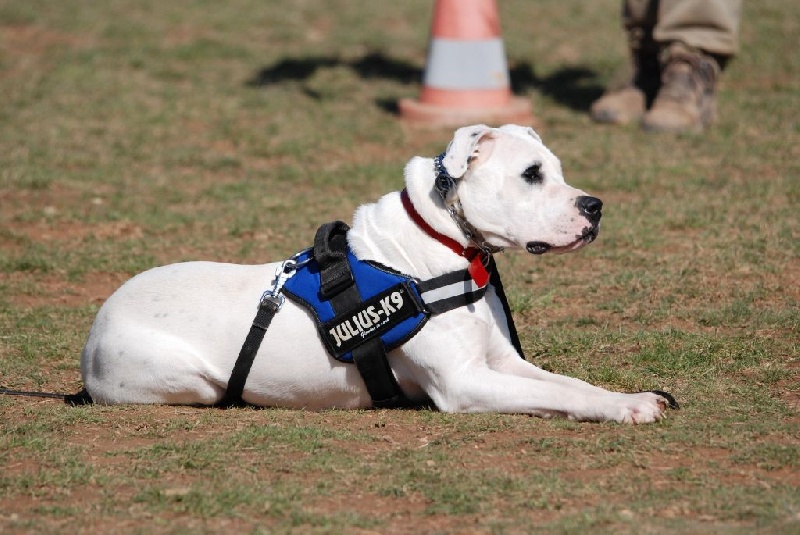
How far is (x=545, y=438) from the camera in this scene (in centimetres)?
435

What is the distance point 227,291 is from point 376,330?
25.6 inches

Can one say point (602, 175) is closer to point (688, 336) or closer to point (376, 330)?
point (688, 336)

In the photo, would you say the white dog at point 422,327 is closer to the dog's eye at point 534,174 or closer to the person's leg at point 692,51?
the dog's eye at point 534,174

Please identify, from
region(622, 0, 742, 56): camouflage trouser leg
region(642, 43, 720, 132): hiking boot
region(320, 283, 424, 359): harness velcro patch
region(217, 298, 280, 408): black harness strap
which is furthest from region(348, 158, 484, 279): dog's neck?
region(622, 0, 742, 56): camouflage trouser leg

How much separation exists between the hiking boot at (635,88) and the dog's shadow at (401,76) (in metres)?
0.41

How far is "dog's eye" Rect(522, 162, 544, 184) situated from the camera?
4.66m

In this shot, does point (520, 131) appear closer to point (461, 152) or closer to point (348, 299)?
point (461, 152)

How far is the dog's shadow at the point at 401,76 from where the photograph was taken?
10664mm

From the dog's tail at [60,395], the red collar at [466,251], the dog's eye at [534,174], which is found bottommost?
the dog's tail at [60,395]

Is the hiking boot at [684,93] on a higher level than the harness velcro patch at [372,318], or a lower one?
higher

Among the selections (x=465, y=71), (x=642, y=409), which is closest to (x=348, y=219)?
(x=465, y=71)

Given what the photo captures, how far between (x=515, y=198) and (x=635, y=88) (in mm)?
5686

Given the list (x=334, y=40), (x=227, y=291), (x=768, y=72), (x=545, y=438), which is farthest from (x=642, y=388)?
(x=334, y=40)

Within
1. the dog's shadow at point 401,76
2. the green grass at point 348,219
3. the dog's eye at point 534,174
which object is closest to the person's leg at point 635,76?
the green grass at point 348,219
